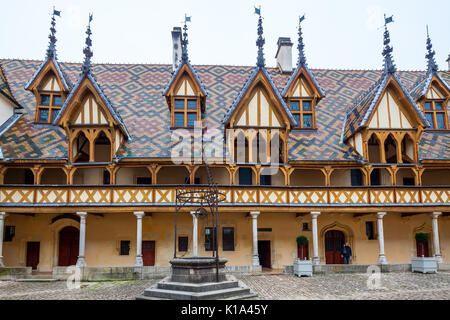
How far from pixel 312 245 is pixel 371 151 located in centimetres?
598

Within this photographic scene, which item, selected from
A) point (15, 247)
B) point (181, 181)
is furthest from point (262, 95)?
point (15, 247)

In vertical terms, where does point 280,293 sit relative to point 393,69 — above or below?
below

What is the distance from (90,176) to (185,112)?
5.86 m

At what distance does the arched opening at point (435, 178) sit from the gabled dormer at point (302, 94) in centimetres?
651

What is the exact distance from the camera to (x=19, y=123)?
2119cm

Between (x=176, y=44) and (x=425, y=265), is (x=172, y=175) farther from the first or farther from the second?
(x=425, y=265)

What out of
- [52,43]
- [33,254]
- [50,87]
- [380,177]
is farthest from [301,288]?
[52,43]

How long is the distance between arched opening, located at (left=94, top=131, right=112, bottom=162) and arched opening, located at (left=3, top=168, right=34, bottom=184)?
3346mm

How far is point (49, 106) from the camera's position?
2145 cm

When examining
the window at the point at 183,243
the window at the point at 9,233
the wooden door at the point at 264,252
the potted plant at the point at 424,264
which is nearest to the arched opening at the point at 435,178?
the potted plant at the point at 424,264

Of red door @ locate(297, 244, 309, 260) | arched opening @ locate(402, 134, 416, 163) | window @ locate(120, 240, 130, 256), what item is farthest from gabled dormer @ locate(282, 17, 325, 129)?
window @ locate(120, 240, 130, 256)

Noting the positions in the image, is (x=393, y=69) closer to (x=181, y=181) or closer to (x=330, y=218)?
(x=330, y=218)

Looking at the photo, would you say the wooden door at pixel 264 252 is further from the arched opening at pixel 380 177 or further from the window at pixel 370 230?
the arched opening at pixel 380 177

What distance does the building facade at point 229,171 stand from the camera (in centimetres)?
1877
